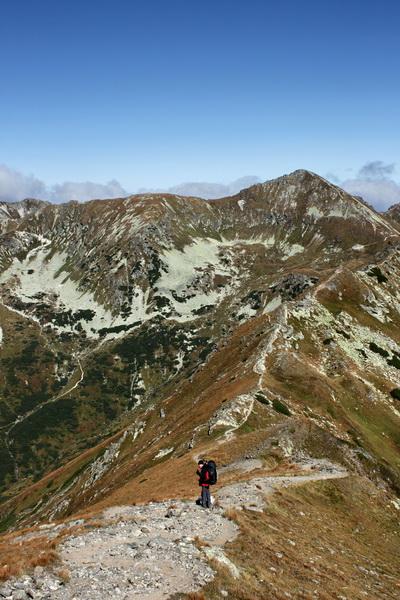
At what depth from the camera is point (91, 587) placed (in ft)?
45.1

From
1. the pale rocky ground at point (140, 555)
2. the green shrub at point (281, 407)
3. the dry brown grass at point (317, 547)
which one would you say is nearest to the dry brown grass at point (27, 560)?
the pale rocky ground at point (140, 555)

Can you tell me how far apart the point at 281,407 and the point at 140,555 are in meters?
39.3

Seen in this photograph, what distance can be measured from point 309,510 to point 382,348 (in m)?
65.4

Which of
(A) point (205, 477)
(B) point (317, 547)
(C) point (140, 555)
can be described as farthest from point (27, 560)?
(B) point (317, 547)

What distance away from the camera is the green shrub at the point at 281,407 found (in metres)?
52.5

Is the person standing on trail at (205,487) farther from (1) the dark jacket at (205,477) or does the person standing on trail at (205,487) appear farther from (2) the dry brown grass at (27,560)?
(2) the dry brown grass at (27,560)

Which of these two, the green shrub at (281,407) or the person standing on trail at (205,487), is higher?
the person standing on trail at (205,487)

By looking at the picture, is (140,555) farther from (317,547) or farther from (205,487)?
(317,547)

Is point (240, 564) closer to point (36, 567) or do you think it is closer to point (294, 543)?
point (294, 543)

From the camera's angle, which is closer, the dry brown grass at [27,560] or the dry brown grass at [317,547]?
the dry brown grass at [27,560]

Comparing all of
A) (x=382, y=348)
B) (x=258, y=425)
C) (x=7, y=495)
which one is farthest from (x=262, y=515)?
(x=7, y=495)

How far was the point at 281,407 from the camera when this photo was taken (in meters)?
53.2

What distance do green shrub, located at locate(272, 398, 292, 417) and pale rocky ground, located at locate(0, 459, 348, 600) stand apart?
85.9ft

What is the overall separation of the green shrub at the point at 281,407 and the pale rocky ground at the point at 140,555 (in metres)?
26.2
